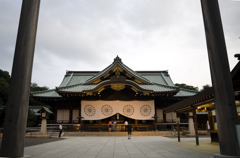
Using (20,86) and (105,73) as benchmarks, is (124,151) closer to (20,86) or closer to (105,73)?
(20,86)

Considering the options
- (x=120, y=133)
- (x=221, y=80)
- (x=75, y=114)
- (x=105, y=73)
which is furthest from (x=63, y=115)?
(x=221, y=80)

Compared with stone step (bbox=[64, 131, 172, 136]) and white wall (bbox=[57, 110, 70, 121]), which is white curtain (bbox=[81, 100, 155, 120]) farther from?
white wall (bbox=[57, 110, 70, 121])

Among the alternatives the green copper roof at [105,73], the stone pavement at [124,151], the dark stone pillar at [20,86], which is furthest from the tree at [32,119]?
the dark stone pillar at [20,86]

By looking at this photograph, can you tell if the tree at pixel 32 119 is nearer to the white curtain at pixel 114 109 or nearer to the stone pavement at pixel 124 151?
the white curtain at pixel 114 109

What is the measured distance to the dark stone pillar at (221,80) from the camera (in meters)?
4.59

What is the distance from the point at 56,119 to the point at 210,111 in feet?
55.3

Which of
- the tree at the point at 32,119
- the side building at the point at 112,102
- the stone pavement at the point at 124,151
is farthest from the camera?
the tree at the point at 32,119

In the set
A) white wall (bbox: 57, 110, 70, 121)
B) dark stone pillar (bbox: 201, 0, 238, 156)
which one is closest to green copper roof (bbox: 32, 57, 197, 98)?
white wall (bbox: 57, 110, 70, 121)

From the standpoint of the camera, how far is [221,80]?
4.90 meters

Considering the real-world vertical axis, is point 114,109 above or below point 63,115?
above

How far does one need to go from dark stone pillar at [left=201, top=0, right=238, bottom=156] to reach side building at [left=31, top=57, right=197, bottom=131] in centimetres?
1418

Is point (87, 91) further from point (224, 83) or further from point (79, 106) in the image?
point (224, 83)

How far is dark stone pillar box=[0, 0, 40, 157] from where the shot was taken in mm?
4898

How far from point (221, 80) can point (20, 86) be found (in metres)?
5.69
